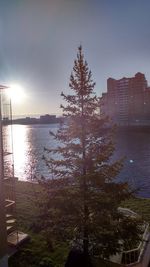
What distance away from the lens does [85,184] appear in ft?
30.7

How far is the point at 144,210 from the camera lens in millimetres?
17516

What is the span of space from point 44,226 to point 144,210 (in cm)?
1024

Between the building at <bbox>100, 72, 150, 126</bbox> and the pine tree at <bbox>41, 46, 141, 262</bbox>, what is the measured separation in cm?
12375

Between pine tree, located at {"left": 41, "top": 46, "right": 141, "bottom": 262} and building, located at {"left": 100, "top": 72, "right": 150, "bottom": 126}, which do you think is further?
Answer: building, located at {"left": 100, "top": 72, "right": 150, "bottom": 126}

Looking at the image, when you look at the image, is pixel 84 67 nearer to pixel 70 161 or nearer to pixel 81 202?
pixel 70 161

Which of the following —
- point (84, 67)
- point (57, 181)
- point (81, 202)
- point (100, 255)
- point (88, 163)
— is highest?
point (84, 67)

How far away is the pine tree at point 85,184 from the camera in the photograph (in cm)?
892

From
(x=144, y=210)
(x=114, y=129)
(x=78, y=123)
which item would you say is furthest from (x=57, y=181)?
(x=144, y=210)

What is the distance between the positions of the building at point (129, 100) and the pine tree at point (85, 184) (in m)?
124

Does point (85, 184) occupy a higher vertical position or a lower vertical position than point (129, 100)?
lower

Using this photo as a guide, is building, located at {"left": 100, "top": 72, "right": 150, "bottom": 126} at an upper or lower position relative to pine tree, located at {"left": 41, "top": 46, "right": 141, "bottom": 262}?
upper

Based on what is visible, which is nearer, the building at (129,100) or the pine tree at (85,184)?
the pine tree at (85,184)

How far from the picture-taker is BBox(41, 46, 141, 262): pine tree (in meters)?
8.92

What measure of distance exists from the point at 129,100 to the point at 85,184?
144m
